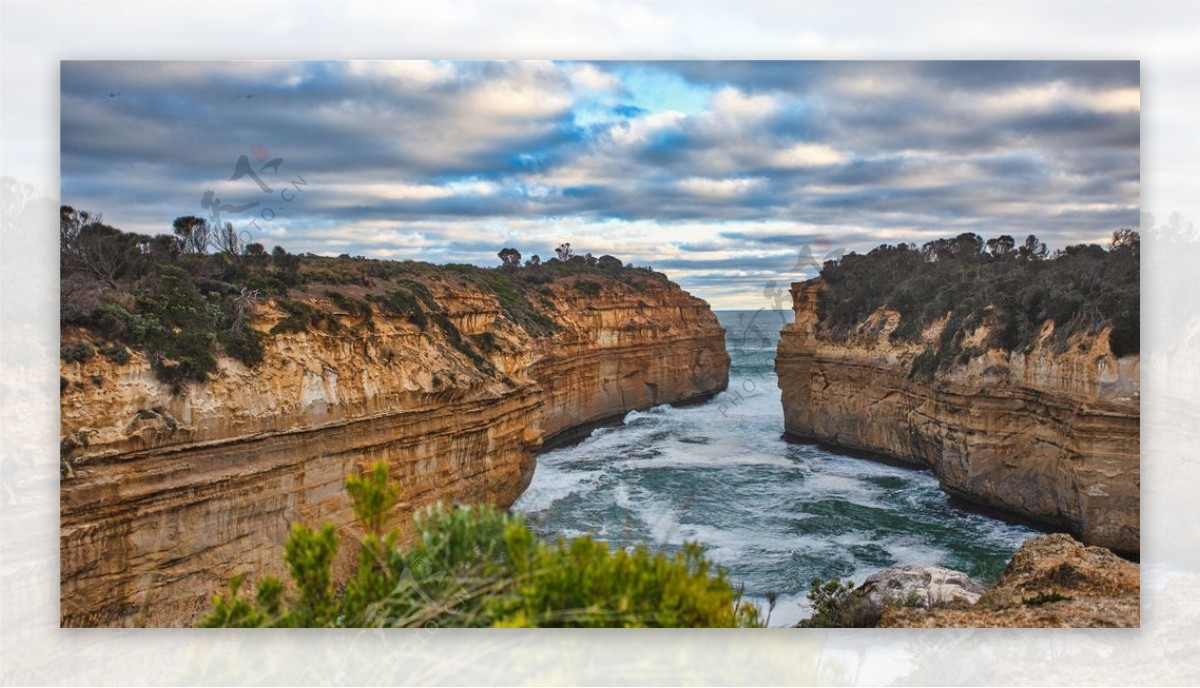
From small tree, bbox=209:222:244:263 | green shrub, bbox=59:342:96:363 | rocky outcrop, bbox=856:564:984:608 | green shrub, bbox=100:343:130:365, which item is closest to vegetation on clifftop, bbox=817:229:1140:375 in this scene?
rocky outcrop, bbox=856:564:984:608

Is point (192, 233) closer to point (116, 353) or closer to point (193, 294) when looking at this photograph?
point (193, 294)

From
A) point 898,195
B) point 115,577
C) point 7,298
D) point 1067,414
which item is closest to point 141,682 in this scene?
point 115,577

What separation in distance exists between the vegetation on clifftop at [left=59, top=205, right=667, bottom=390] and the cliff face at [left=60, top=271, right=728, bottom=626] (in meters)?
0.13

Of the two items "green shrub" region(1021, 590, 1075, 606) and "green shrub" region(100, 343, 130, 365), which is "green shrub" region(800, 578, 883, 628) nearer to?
"green shrub" region(1021, 590, 1075, 606)

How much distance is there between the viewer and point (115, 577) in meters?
6.97

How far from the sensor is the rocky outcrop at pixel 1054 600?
23.0ft

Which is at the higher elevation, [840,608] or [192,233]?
[192,233]

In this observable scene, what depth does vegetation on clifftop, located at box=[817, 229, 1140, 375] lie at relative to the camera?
29.0ft

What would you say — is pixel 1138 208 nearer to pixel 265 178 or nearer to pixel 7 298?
pixel 265 178

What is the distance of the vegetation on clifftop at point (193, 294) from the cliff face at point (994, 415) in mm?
6805

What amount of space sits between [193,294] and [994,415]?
11728 millimetres

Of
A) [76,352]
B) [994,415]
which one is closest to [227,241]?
[76,352]

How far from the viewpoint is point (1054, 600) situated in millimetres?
7383

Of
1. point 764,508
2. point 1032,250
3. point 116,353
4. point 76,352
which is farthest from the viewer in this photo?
point 764,508
